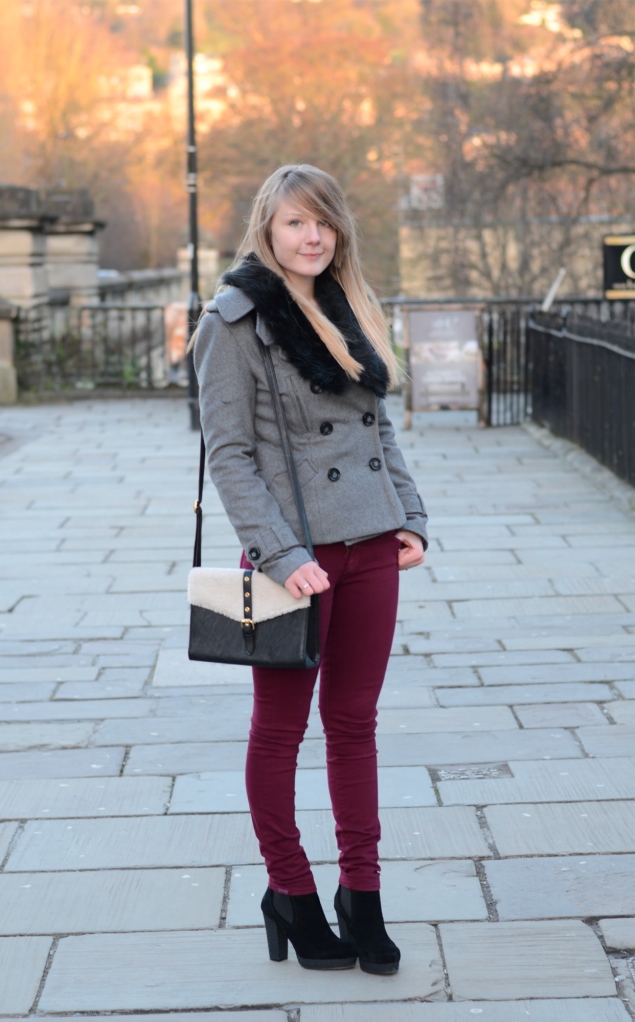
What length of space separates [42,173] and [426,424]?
103 ft

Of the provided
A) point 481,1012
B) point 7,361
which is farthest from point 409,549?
point 7,361

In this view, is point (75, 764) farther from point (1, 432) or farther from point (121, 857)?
point (1, 432)

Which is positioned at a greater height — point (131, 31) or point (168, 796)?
point (131, 31)

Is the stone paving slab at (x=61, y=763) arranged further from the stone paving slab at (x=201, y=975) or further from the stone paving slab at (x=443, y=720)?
the stone paving slab at (x=201, y=975)

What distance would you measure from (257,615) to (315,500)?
0.26 m

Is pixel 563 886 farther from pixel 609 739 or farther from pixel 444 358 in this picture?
pixel 444 358

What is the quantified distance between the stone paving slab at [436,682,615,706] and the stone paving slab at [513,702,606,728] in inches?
2.6

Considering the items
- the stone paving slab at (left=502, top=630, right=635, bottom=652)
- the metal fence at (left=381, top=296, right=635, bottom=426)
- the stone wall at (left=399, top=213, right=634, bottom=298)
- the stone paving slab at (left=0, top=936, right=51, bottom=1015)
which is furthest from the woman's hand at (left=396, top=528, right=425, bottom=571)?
the stone wall at (left=399, top=213, right=634, bottom=298)

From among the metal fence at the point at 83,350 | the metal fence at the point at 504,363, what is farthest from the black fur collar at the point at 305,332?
the metal fence at the point at 83,350

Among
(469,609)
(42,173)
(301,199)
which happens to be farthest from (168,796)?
(42,173)

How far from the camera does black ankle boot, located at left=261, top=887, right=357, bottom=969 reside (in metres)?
2.96

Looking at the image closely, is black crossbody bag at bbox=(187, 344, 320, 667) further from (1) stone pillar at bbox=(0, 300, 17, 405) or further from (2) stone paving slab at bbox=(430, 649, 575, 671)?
(1) stone pillar at bbox=(0, 300, 17, 405)

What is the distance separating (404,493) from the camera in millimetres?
3084

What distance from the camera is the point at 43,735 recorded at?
184 inches
